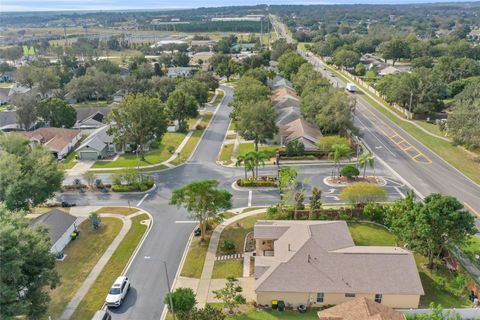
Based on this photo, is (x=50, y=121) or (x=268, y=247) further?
(x=50, y=121)

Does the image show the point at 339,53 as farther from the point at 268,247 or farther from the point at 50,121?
the point at 268,247

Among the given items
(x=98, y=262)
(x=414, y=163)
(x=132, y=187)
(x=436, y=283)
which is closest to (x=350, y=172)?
(x=414, y=163)

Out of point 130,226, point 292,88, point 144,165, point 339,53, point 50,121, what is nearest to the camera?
point 130,226

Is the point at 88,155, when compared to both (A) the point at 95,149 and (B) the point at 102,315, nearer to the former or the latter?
(A) the point at 95,149

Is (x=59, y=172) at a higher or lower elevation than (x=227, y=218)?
higher

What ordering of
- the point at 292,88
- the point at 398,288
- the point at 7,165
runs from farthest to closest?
the point at 292,88, the point at 7,165, the point at 398,288

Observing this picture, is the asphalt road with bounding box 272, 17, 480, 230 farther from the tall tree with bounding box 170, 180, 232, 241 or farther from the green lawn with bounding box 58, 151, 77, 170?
the green lawn with bounding box 58, 151, 77, 170

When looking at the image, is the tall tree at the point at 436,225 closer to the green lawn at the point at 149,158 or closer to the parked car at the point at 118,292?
the parked car at the point at 118,292

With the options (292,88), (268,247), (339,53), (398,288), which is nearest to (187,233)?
(268,247)

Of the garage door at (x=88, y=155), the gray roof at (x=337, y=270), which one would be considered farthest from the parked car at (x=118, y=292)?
the garage door at (x=88, y=155)
